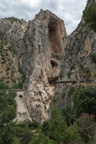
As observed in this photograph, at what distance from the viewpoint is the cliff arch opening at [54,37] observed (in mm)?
40594

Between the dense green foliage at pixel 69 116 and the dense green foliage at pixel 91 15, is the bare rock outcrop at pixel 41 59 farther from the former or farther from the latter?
the dense green foliage at pixel 91 15

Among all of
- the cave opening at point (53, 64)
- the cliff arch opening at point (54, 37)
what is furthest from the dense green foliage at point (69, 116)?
the cliff arch opening at point (54, 37)

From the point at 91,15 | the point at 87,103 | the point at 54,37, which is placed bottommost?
the point at 87,103

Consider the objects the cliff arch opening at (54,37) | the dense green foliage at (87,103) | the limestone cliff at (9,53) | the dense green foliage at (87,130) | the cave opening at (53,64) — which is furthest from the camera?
the cliff arch opening at (54,37)

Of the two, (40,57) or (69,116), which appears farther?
(40,57)

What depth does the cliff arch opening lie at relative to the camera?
133ft

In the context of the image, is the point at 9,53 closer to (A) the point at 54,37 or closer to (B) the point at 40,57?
(B) the point at 40,57

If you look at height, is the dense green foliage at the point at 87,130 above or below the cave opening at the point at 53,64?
below

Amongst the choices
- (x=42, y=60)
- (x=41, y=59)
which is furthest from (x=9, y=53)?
(x=42, y=60)

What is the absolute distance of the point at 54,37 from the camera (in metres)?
42.1

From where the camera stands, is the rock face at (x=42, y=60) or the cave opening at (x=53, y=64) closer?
the rock face at (x=42, y=60)

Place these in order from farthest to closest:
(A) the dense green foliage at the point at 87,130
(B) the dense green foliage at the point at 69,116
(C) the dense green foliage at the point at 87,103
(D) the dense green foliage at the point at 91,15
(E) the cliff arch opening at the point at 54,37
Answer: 1. (E) the cliff arch opening at the point at 54,37
2. (D) the dense green foliage at the point at 91,15
3. (B) the dense green foliage at the point at 69,116
4. (C) the dense green foliage at the point at 87,103
5. (A) the dense green foliage at the point at 87,130

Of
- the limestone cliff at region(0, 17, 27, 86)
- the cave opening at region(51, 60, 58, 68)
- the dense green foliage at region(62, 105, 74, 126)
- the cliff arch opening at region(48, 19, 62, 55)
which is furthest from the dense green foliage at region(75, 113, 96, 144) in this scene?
the cliff arch opening at region(48, 19, 62, 55)

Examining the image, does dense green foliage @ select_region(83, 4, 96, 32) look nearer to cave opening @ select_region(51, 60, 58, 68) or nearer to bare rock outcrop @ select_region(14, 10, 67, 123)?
bare rock outcrop @ select_region(14, 10, 67, 123)
